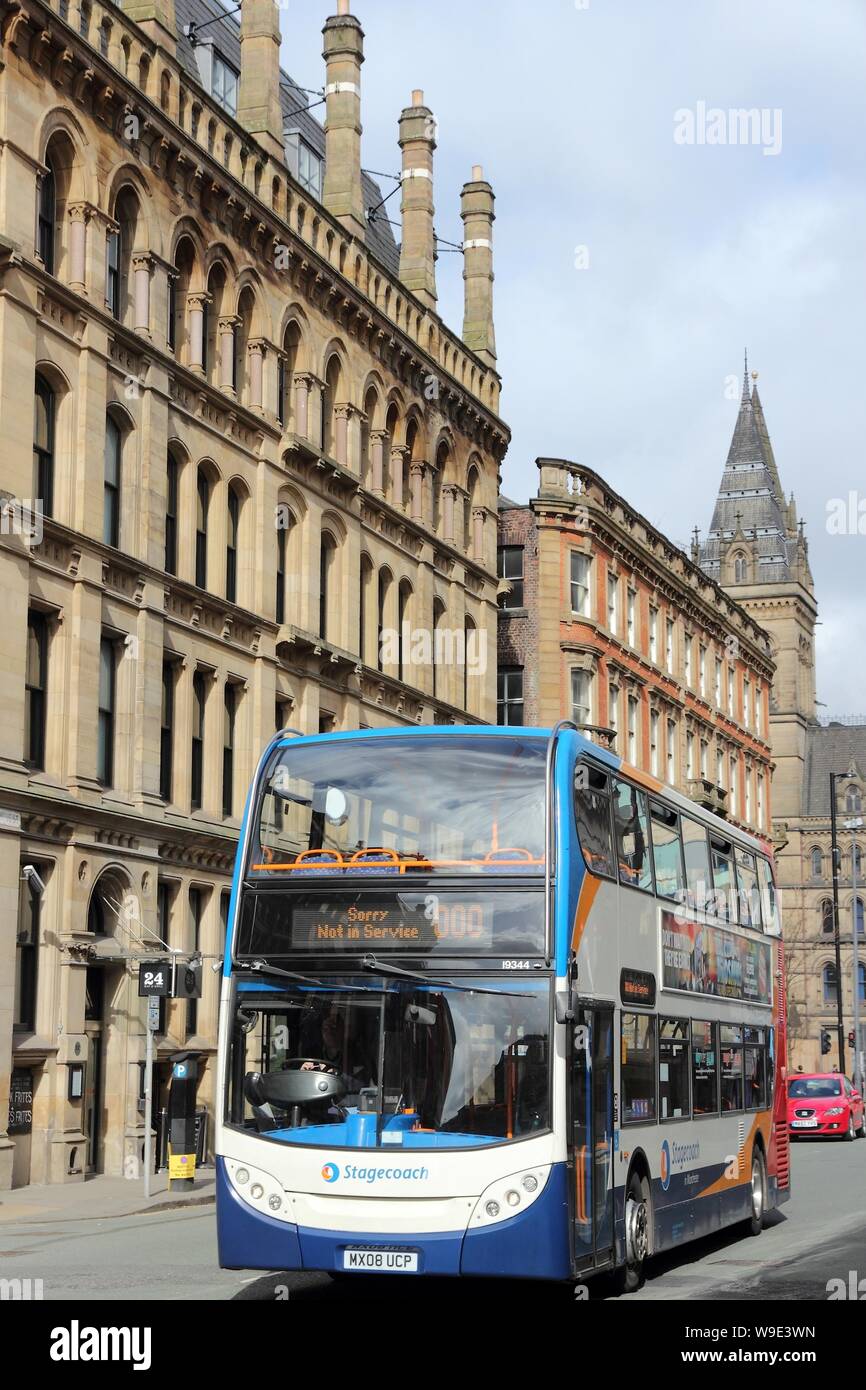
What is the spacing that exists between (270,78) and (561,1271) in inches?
1123

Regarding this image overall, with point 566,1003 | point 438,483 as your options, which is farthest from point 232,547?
point 566,1003

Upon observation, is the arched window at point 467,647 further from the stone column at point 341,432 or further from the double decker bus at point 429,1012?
the double decker bus at point 429,1012

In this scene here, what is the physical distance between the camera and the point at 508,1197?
12859 mm

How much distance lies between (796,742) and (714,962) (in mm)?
114163

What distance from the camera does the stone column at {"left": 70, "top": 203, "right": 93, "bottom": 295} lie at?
2939 cm

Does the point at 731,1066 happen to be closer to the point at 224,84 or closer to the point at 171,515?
the point at 171,515

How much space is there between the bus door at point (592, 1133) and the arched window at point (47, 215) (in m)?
18.3

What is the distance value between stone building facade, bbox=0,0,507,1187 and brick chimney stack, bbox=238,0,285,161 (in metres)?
0.06

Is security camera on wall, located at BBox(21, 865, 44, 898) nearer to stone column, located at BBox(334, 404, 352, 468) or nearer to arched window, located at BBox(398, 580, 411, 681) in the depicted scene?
stone column, located at BBox(334, 404, 352, 468)

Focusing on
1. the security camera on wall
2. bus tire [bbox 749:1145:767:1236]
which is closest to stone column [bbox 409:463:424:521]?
the security camera on wall

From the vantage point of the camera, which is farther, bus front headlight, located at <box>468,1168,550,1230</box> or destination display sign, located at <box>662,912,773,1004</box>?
destination display sign, located at <box>662,912,773,1004</box>

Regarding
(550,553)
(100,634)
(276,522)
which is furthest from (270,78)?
(550,553)

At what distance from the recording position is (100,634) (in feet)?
97.1
